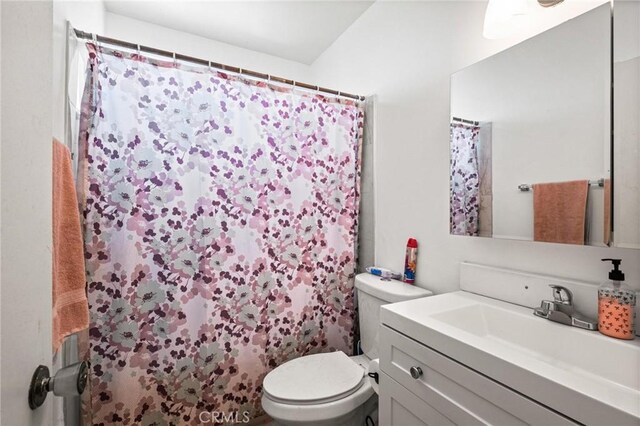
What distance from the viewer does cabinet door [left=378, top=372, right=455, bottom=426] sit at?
814 millimetres

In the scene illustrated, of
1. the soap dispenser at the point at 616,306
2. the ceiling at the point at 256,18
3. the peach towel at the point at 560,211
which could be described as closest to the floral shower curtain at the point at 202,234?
the ceiling at the point at 256,18

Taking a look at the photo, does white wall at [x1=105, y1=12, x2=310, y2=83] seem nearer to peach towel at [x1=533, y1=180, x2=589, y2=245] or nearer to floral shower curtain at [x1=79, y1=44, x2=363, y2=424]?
floral shower curtain at [x1=79, y1=44, x2=363, y2=424]

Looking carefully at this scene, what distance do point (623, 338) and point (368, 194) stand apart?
129cm

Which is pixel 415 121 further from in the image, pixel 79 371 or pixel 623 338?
pixel 79 371

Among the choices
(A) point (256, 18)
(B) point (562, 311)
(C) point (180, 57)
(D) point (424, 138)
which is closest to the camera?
(B) point (562, 311)

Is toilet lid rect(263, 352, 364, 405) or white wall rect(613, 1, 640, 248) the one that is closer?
white wall rect(613, 1, 640, 248)

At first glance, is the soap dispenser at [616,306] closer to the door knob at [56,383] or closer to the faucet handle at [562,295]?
the faucet handle at [562,295]

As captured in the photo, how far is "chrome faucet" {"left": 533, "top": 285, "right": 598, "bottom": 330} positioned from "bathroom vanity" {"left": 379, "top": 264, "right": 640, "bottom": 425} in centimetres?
2

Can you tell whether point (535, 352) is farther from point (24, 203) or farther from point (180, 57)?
point (180, 57)

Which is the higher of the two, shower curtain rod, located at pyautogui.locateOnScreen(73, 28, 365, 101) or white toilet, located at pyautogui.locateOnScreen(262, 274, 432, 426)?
shower curtain rod, located at pyautogui.locateOnScreen(73, 28, 365, 101)

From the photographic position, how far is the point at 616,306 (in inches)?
30.0

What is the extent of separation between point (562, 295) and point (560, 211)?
0.27 metres

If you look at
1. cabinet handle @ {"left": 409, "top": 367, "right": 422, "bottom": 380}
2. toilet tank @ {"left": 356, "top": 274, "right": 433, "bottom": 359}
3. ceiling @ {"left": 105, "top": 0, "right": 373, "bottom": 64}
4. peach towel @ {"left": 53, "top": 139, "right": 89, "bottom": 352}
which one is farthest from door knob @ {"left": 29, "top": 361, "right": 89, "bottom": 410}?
ceiling @ {"left": 105, "top": 0, "right": 373, "bottom": 64}

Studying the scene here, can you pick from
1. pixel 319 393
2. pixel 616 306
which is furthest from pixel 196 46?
pixel 616 306
